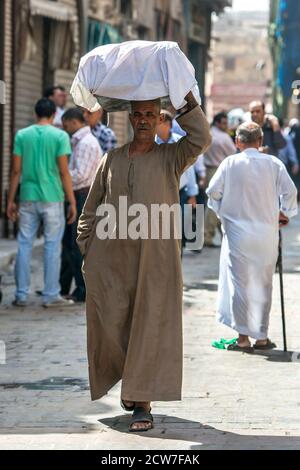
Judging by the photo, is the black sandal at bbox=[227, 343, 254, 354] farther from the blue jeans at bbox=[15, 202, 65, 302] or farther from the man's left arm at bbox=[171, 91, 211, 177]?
the man's left arm at bbox=[171, 91, 211, 177]

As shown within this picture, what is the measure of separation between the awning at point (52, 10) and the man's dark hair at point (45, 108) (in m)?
7.62

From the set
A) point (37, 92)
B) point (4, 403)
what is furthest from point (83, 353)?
point (37, 92)

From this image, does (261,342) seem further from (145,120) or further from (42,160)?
(145,120)

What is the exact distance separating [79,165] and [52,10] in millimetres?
9050

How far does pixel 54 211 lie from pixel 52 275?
0.58m

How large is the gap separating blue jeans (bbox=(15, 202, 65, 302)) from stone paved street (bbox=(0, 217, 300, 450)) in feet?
1.27

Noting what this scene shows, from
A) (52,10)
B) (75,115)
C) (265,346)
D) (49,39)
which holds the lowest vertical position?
(265,346)

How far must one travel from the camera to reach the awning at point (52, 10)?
769 inches

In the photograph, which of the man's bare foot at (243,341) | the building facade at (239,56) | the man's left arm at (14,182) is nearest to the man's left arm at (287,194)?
Result: the man's bare foot at (243,341)

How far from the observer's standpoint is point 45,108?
39.1 ft

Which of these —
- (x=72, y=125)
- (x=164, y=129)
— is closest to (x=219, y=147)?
(x=164, y=129)

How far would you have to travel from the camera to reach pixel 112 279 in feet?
23.4

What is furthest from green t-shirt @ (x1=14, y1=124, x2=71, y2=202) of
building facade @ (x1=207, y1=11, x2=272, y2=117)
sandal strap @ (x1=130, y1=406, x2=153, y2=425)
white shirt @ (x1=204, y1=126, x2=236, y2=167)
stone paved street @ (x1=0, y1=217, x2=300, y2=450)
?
building facade @ (x1=207, y1=11, x2=272, y2=117)

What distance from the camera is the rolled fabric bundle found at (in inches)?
269
